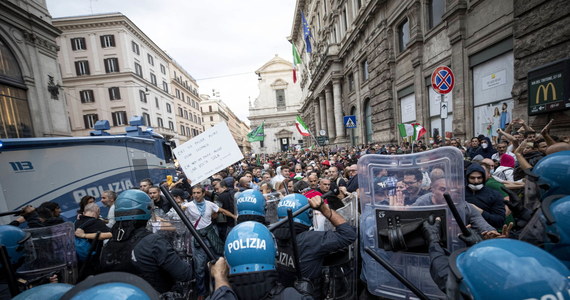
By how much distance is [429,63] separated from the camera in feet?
32.0

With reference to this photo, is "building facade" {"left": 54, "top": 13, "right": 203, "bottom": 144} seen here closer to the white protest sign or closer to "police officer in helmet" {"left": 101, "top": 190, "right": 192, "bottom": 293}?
the white protest sign

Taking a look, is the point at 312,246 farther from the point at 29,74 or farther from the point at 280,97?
the point at 280,97

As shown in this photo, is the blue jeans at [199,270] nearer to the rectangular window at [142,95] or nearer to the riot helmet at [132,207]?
the riot helmet at [132,207]

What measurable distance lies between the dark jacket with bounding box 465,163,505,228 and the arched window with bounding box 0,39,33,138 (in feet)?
55.4

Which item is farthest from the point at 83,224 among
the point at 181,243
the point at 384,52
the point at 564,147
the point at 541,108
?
the point at 384,52

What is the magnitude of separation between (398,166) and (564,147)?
2.46m

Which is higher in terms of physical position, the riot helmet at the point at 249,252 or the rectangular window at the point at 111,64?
the rectangular window at the point at 111,64

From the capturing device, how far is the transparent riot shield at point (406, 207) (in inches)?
62.4

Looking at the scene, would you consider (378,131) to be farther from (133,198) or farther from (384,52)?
(133,198)

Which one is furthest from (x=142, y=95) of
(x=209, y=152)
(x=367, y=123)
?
(x=209, y=152)

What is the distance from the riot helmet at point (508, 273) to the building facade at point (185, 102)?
133 feet

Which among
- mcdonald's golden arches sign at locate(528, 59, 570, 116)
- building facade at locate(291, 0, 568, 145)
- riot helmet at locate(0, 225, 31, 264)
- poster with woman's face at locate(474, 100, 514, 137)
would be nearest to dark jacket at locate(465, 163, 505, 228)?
building facade at locate(291, 0, 568, 145)

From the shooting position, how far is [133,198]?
7.07 feet

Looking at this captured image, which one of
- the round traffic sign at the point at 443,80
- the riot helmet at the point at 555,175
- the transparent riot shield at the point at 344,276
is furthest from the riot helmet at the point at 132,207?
the round traffic sign at the point at 443,80
